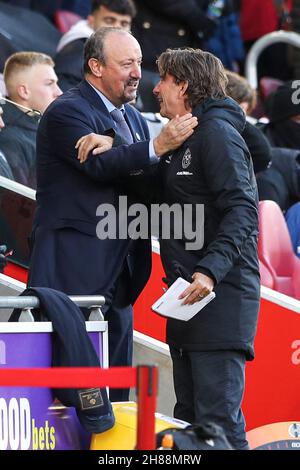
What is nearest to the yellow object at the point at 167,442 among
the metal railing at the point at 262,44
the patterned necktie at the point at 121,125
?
the patterned necktie at the point at 121,125

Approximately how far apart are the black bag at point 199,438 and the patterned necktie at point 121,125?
1854mm

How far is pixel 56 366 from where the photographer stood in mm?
5414

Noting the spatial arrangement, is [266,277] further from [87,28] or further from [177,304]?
[87,28]

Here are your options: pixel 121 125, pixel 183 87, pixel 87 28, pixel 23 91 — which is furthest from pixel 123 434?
pixel 87 28

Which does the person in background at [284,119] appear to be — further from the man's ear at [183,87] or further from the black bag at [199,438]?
the black bag at [199,438]

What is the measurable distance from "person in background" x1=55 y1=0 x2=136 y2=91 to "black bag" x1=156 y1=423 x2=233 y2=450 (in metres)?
4.99

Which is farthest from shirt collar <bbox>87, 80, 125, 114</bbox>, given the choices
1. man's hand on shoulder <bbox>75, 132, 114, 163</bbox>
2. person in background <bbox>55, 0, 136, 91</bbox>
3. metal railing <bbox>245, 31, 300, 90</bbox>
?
metal railing <bbox>245, 31, 300, 90</bbox>

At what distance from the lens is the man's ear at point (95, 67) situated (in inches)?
252

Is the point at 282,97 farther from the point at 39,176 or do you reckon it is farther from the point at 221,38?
the point at 39,176

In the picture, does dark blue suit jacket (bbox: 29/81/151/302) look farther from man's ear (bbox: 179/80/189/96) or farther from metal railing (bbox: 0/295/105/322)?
man's ear (bbox: 179/80/189/96)

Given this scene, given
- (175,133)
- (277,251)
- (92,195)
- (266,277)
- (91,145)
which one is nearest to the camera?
(175,133)

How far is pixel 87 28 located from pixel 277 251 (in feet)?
10.1

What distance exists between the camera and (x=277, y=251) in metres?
8.19
